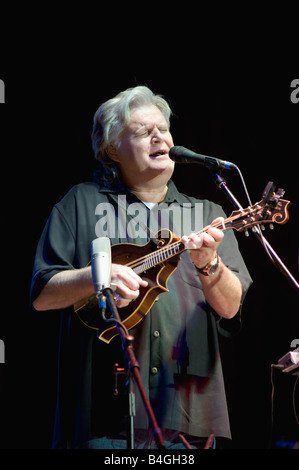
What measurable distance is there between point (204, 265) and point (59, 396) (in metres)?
0.86

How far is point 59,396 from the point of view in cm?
245

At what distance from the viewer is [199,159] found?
249 centimetres

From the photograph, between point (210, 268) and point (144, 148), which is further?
point (144, 148)

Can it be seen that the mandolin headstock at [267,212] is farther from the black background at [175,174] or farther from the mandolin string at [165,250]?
the black background at [175,174]

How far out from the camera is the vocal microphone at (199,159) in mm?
2424

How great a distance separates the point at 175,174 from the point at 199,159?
141 centimetres

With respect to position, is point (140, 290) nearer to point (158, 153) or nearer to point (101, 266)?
point (101, 266)

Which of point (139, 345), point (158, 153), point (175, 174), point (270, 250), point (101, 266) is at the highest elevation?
point (175, 174)

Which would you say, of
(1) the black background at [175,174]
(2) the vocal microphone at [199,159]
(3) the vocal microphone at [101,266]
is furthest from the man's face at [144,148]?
(3) the vocal microphone at [101,266]

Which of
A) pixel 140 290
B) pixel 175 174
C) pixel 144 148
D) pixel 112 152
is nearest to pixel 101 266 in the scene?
pixel 140 290

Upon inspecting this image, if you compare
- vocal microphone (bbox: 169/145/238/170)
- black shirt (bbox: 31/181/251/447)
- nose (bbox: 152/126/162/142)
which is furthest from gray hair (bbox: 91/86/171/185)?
vocal microphone (bbox: 169/145/238/170)

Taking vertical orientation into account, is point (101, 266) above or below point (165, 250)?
below

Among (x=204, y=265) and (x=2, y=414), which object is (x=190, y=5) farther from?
(x=2, y=414)

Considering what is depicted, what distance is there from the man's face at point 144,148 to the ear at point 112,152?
0.06 ft
